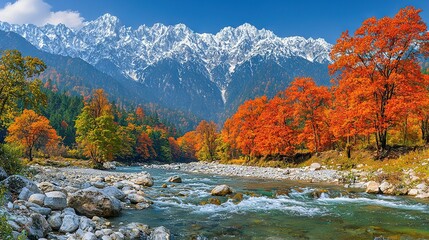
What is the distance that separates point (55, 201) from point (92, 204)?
5.04 ft

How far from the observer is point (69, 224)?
10516mm

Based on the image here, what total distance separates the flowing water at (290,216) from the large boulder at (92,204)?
0.68m

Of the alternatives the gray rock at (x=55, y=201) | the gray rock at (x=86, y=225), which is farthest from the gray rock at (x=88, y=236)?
the gray rock at (x=55, y=201)

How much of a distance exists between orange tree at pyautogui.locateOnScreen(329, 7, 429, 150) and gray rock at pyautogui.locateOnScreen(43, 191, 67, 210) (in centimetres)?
2700

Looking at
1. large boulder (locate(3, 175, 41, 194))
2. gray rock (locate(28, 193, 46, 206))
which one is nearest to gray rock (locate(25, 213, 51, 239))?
gray rock (locate(28, 193, 46, 206))

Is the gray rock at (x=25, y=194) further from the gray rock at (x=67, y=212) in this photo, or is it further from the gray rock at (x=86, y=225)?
the gray rock at (x=86, y=225)

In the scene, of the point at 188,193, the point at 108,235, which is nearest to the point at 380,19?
the point at 188,193

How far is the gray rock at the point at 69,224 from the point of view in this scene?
33.8 ft

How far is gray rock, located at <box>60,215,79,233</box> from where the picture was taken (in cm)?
1030

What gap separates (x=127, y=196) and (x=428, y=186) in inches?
733

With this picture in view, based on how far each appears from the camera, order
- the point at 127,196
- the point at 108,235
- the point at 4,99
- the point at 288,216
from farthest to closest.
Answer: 1. the point at 4,99
2. the point at 127,196
3. the point at 288,216
4. the point at 108,235

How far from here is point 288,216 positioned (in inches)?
575

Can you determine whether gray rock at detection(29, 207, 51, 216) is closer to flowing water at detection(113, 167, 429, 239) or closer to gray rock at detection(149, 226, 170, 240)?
flowing water at detection(113, 167, 429, 239)

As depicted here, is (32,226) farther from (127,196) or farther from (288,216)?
(288,216)
